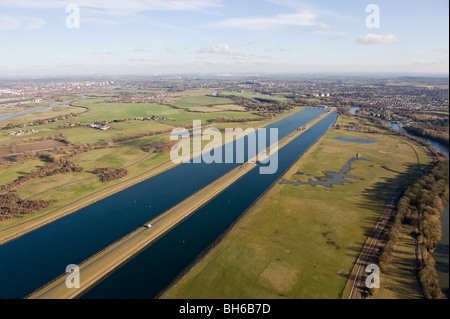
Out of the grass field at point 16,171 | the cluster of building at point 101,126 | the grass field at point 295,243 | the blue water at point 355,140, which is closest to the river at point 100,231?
the grass field at point 295,243

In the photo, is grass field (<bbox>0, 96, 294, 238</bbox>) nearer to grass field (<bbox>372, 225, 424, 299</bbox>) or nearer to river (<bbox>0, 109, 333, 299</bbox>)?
river (<bbox>0, 109, 333, 299</bbox>)

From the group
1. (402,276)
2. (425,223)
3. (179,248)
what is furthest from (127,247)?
(425,223)

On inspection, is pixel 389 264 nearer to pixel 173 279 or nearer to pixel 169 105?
Answer: pixel 173 279

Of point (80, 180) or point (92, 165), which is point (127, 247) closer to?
point (80, 180)

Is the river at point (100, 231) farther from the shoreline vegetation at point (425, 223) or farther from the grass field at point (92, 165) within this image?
the shoreline vegetation at point (425, 223)

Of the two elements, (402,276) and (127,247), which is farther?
(127,247)

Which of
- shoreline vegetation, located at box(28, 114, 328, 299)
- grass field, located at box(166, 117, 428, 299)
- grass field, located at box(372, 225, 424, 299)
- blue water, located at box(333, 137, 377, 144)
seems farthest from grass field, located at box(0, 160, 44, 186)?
blue water, located at box(333, 137, 377, 144)
